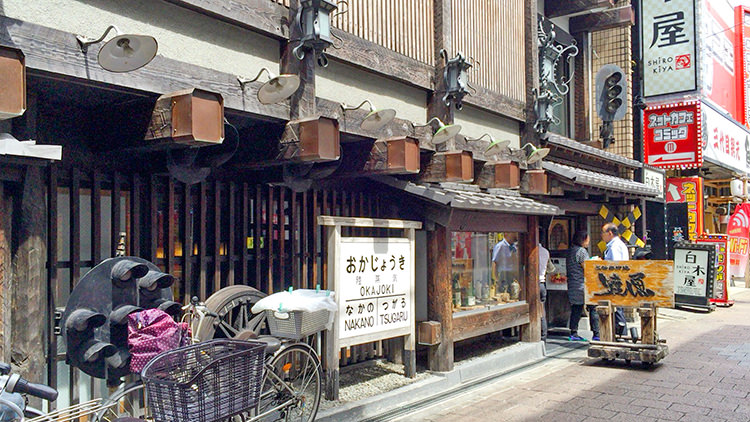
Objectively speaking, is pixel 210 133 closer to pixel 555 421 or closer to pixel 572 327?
pixel 555 421

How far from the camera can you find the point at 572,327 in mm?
12156

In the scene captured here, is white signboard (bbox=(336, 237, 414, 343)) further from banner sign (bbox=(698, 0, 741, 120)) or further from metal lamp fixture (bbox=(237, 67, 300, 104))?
banner sign (bbox=(698, 0, 741, 120))

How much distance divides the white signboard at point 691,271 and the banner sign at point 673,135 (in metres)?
2.34

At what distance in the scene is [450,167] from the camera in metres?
8.35

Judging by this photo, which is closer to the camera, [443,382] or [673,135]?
[443,382]

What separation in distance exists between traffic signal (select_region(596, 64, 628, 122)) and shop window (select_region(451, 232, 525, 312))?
5.86 metres

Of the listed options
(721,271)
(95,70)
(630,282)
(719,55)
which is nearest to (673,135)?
(721,271)

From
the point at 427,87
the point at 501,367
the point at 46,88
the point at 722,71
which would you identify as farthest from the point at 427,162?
the point at 722,71

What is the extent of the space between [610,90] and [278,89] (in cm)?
1128

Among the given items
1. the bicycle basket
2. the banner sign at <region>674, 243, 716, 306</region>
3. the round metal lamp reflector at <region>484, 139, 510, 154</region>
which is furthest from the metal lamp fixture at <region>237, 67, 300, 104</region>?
the banner sign at <region>674, 243, 716, 306</region>

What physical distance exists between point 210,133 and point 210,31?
4.97 ft

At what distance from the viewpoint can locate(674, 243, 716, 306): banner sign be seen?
16672mm

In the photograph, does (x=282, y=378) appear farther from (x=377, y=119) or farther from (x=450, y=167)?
(x=450, y=167)

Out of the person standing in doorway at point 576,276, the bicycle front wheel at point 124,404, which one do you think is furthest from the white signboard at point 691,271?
the bicycle front wheel at point 124,404
